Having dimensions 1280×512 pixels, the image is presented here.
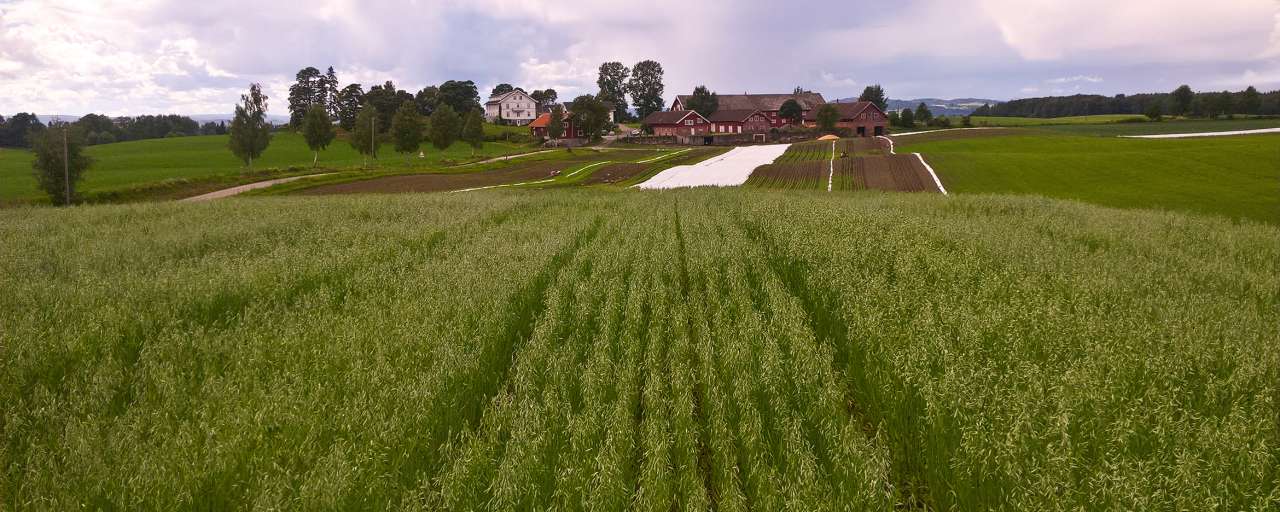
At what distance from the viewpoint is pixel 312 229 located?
19672 mm

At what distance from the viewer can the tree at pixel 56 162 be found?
43.8 meters

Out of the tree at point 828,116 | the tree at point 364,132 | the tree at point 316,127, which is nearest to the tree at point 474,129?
the tree at point 364,132

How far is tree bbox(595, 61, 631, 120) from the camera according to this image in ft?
605

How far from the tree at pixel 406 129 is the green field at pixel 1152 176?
64.9m

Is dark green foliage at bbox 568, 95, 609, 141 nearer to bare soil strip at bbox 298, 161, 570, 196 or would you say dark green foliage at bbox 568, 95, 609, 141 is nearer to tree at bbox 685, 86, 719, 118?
tree at bbox 685, 86, 719, 118

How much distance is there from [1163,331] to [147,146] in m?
142

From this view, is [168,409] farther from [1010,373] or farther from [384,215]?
[384,215]

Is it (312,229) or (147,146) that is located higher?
(147,146)

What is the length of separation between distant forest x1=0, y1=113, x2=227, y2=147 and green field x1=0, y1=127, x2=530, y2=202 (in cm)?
3376

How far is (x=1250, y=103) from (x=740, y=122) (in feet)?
365

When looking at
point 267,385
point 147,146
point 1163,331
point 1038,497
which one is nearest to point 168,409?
point 267,385

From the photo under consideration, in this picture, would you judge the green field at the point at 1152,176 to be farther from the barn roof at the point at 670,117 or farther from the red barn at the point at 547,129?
the red barn at the point at 547,129

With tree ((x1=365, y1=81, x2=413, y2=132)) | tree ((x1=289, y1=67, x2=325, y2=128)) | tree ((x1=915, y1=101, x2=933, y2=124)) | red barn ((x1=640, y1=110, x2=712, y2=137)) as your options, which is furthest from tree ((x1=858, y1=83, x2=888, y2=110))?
tree ((x1=289, y1=67, x2=325, y2=128))

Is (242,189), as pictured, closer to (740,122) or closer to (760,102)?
(740,122)
